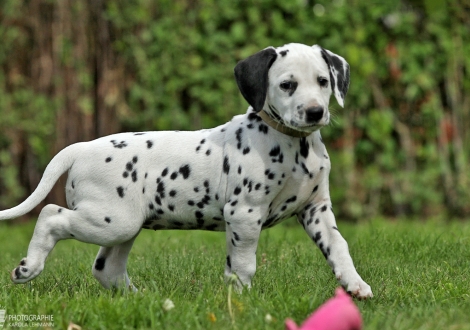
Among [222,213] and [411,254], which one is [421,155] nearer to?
[411,254]

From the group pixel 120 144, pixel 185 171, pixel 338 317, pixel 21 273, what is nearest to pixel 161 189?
pixel 185 171

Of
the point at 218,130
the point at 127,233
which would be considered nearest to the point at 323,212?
the point at 218,130

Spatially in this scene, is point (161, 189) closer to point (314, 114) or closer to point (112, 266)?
point (112, 266)

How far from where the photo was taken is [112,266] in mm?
4695

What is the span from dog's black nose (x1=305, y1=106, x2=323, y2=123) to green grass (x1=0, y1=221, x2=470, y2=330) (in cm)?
95

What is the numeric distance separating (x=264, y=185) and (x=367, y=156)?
5.14 metres

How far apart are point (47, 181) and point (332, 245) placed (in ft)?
5.93

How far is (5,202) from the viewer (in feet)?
32.6

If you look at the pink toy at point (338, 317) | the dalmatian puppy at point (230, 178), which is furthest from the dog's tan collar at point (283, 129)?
the pink toy at point (338, 317)

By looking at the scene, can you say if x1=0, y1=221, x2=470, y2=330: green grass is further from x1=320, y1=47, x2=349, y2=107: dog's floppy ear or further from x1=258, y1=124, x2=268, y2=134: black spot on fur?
x1=320, y1=47, x2=349, y2=107: dog's floppy ear

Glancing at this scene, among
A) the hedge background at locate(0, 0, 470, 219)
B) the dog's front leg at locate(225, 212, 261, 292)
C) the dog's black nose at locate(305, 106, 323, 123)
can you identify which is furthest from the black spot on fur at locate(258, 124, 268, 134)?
the hedge background at locate(0, 0, 470, 219)

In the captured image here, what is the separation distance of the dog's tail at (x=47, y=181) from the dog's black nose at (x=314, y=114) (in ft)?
5.07

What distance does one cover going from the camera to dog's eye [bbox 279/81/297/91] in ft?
13.8

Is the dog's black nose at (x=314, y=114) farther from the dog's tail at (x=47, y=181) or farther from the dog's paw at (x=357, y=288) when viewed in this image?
the dog's tail at (x=47, y=181)
